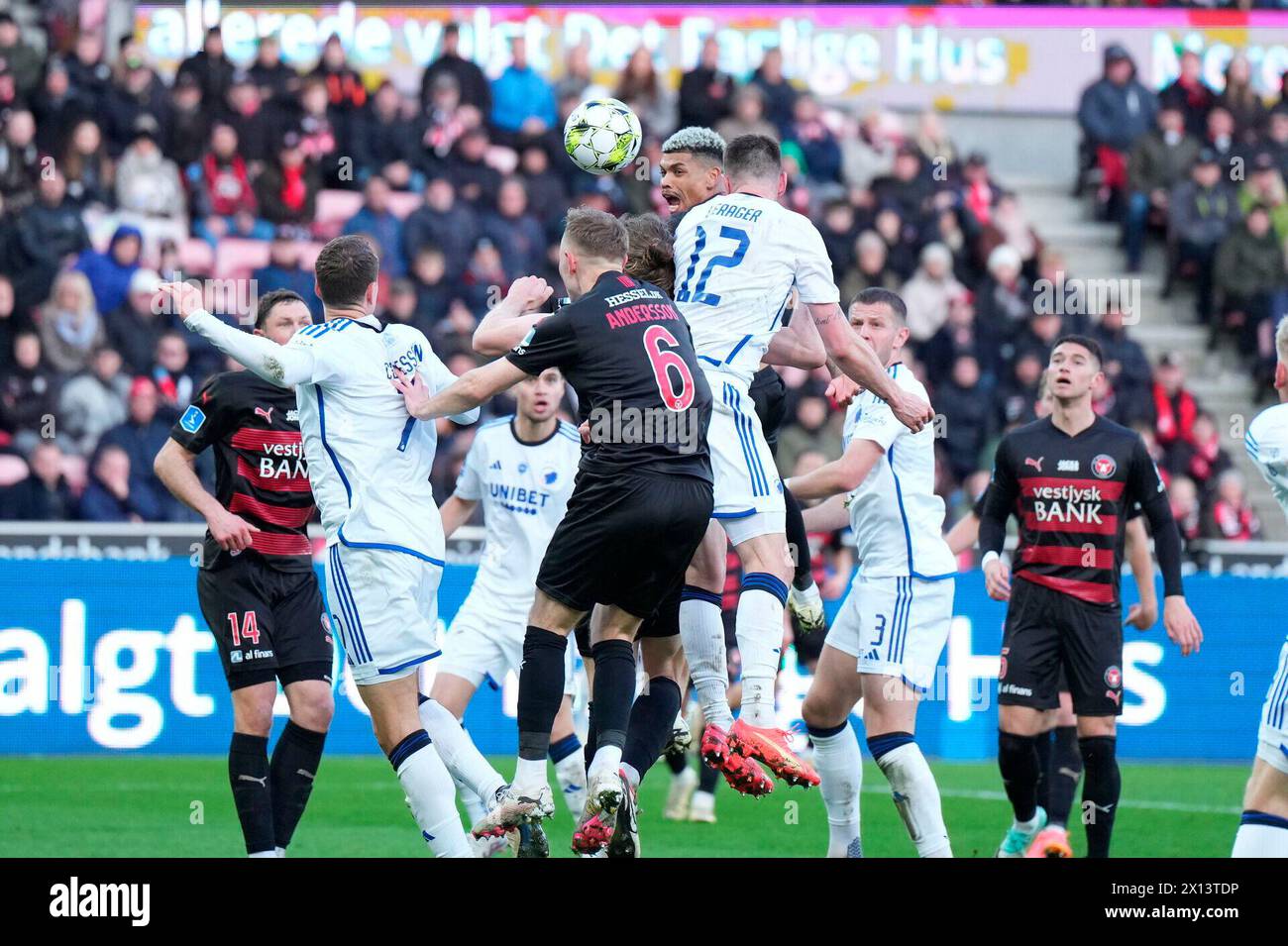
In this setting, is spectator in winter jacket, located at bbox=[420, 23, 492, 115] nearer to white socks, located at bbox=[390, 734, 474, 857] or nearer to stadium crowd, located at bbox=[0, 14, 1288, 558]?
stadium crowd, located at bbox=[0, 14, 1288, 558]

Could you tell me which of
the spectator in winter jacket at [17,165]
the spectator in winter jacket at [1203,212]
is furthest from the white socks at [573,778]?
the spectator in winter jacket at [1203,212]

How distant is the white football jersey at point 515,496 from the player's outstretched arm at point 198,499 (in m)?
2.27

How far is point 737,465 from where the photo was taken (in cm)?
837

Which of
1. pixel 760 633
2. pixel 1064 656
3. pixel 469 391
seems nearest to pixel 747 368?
pixel 760 633

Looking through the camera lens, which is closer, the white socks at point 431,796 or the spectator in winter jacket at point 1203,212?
the white socks at point 431,796

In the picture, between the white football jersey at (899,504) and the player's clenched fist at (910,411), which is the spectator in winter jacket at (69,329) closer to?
the white football jersey at (899,504)

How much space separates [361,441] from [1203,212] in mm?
14619

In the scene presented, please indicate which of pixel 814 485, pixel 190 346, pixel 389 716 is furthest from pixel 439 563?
pixel 190 346

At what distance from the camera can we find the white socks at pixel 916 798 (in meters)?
8.68

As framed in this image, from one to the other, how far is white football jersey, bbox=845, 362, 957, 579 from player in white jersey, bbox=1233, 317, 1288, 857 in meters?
2.28

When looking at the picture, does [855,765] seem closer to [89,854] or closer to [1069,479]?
[1069,479]

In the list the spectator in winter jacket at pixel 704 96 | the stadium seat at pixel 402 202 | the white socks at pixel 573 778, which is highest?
the spectator in winter jacket at pixel 704 96

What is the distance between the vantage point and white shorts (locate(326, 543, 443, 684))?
318 inches

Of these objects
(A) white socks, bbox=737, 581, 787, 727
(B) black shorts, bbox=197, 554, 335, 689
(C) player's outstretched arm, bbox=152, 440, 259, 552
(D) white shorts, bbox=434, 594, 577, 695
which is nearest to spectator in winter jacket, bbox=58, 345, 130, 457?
(D) white shorts, bbox=434, 594, 577, 695
